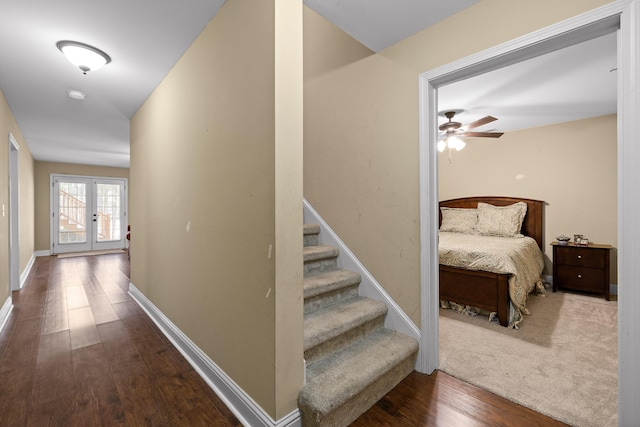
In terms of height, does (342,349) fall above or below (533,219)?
below

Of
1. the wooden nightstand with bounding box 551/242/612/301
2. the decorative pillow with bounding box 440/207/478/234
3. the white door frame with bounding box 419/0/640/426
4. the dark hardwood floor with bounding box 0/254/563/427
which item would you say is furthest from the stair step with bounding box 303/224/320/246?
the wooden nightstand with bounding box 551/242/612/301

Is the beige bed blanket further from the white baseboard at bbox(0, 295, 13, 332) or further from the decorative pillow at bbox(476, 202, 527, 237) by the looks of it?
the white baseboard at bbox(0, 295, 13, 332)

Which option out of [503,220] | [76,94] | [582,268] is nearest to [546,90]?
[503,220]

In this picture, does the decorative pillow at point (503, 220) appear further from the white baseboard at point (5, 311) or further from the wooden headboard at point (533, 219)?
the white baseboard at point (5, 311)

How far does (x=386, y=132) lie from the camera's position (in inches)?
87.4

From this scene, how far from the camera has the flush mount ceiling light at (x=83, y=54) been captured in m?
2.08

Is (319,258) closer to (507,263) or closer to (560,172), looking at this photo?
(507,263)

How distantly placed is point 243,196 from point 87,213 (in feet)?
27.8

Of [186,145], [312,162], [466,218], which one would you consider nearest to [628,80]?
[312,162]

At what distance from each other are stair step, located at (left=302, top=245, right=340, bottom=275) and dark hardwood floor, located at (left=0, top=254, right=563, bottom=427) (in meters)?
1.06

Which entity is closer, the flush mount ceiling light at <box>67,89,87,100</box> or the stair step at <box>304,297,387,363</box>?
the stair step at <box>304,297,387,363</box>

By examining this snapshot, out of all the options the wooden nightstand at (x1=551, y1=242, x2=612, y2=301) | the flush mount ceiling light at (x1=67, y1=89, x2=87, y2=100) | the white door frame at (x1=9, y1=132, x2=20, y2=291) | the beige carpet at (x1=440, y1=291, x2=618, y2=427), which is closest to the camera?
the beige carpet at (x1=440, y1=291, x2=618, y2=427)

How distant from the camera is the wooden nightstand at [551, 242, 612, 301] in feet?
12.0

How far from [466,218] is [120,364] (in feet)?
16.0
